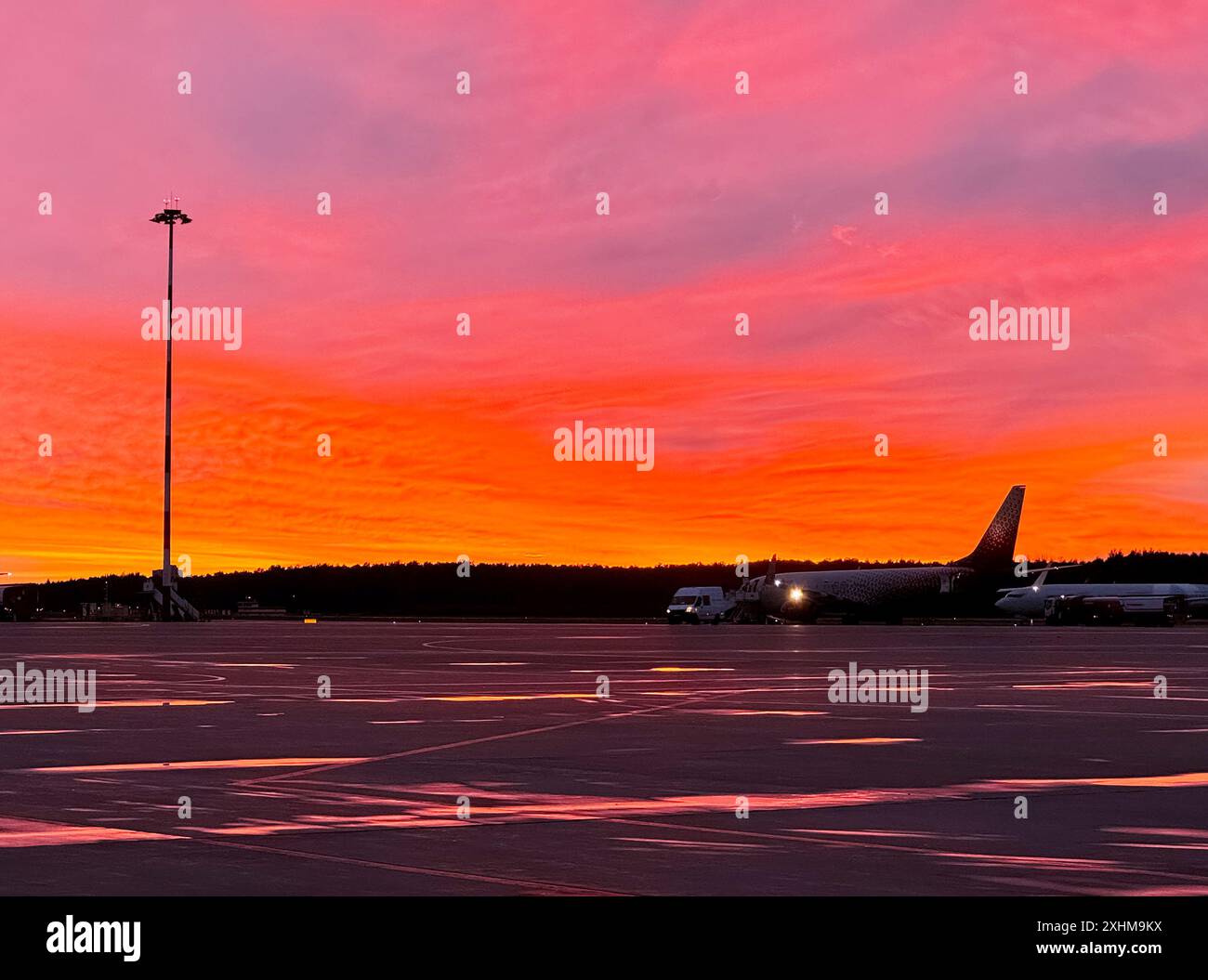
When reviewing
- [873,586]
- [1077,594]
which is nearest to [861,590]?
[873,586]

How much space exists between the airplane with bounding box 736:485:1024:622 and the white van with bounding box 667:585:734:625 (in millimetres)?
4329

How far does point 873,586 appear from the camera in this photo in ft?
499

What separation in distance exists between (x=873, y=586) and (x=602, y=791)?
136512 millimetres

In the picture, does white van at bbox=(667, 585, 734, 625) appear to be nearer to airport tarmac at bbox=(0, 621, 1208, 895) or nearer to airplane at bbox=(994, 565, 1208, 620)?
airplane at bbox=(994, 565, 1208, 620)

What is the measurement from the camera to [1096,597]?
155500 millimetres

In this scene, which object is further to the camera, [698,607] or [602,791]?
[698,607]

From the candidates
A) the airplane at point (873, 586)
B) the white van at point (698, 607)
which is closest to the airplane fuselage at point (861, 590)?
the airplane at point (873, 586)

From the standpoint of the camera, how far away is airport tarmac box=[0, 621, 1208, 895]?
12.3 meters

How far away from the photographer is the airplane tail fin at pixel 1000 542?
16012cm

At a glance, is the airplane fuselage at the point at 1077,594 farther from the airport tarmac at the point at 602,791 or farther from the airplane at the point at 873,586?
the airport tarmac at the point at 602,791

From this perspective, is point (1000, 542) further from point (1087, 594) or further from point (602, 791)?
point (602, 791)

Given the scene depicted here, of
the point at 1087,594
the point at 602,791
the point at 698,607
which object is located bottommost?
the point at 602,791
